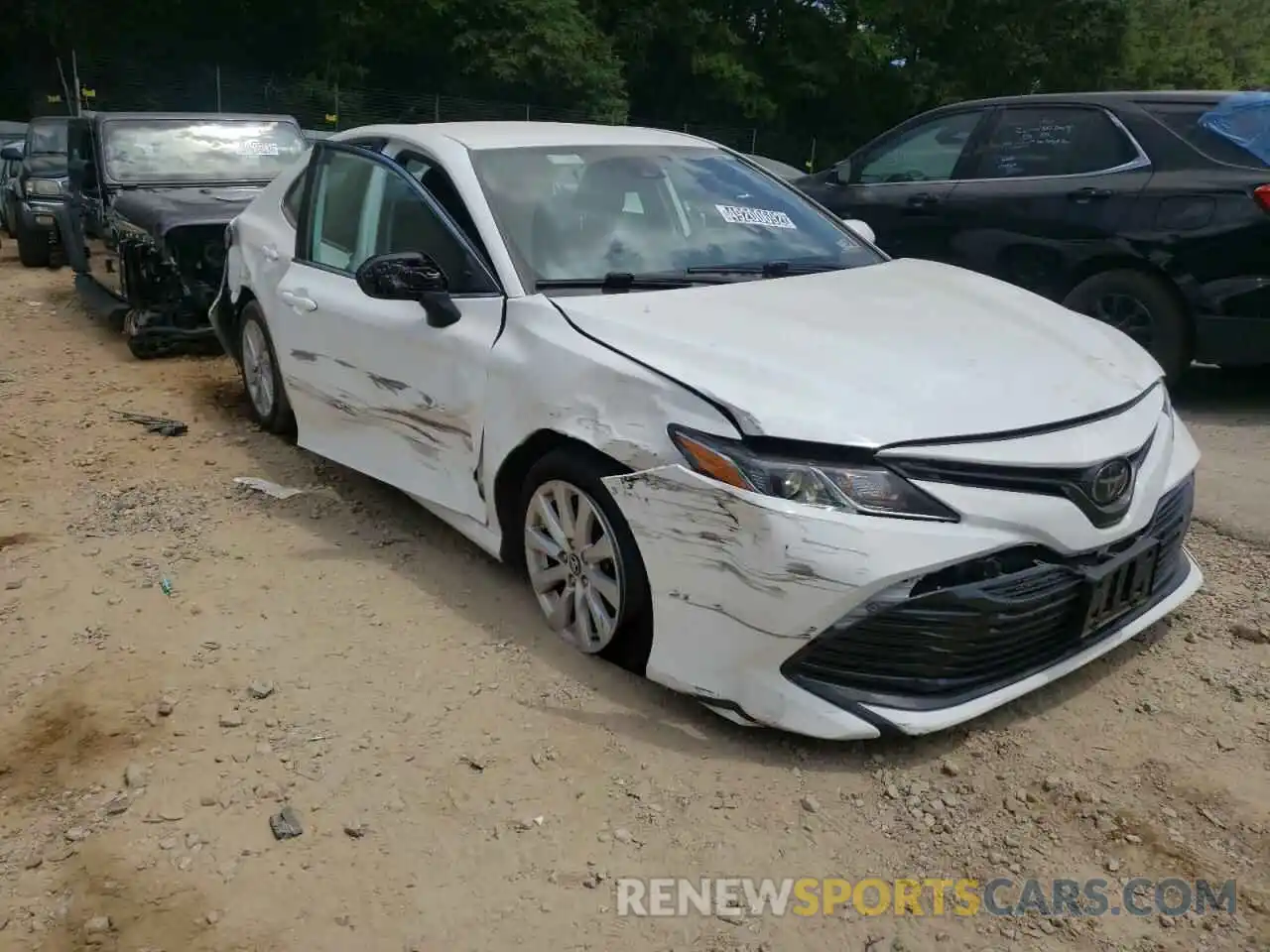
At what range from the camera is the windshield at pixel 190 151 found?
28.2 feet

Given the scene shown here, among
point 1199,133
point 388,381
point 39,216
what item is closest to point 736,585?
point 388,381

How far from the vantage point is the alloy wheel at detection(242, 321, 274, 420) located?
18.2ft

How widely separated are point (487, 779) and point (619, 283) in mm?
1613

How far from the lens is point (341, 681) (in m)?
3.41

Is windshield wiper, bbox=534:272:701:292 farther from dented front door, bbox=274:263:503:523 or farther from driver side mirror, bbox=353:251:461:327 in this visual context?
driver side mirror, bbox=353:251:461:327

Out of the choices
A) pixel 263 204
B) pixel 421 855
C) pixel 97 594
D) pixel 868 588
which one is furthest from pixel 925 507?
pixel 263 204

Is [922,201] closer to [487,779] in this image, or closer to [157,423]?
[157,423]

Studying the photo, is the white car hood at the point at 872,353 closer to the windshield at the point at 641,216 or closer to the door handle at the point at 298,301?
the windshield at the point at 641,216

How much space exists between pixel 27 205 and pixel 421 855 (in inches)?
496

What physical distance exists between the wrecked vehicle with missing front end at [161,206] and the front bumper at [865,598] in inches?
207

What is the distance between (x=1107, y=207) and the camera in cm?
614

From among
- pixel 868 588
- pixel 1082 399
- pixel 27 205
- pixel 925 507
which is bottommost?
pixel 27 205

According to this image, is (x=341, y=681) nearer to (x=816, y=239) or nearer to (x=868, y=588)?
(x=868, y=588)

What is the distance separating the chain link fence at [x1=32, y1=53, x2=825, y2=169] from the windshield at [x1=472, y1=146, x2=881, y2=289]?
20.8 metres
